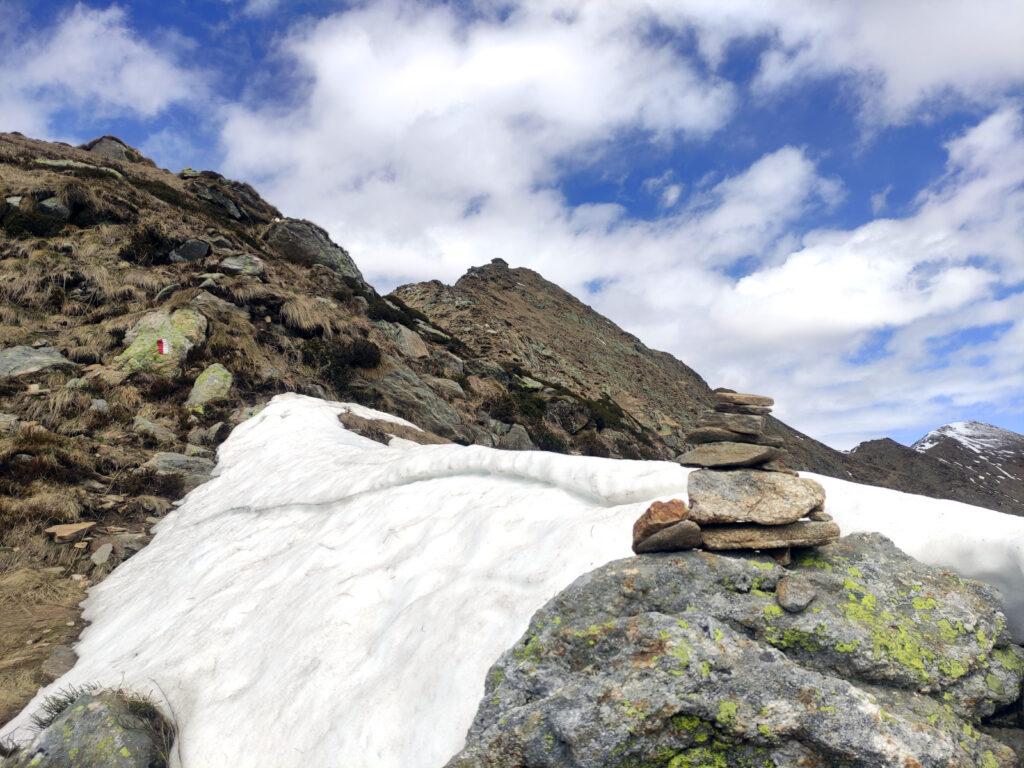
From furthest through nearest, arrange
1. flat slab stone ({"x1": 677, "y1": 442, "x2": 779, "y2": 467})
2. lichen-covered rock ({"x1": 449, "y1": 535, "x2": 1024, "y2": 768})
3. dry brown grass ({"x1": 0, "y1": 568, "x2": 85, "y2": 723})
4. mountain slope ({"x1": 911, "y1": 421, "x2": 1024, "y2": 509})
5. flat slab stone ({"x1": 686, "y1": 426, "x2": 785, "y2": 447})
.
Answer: mountain slope ({"x1": 911, "y1": 421, "x2": 1024, "y2": 509}), dry brown grass ({"x1": 0, "y1": 568, "x2": 85, "y2": 723}), flat slab stone ({"x1": 686, "y1": 426, "x2": 785, "y2": 447}), flat slab stone ({"x1": 677, "y1": 442, "x2": 779, "y2": 467}), lichen-covered rock ({"x1": 449, "y1": 535, "x2": 1024, "y2": 768})

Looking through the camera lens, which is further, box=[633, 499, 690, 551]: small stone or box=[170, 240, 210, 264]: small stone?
box=[170, 240, 210, 264]: small stone

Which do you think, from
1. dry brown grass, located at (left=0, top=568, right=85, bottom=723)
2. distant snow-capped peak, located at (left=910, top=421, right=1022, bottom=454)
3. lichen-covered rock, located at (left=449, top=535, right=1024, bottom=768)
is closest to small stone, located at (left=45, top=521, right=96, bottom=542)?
dry brown grass, located at (left=0, top=568, right=85, bottom=723)

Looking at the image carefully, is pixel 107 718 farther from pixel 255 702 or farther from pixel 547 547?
pixel 547 547

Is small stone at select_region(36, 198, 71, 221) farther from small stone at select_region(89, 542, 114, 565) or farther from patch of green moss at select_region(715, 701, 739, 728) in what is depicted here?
patch of green moss at select_region(715, 701, 739, 728)

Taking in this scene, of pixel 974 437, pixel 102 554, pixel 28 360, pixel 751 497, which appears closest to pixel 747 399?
pixel 751 497

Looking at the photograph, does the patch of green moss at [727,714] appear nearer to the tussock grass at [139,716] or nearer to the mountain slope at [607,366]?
the tussock grass at [139,716]

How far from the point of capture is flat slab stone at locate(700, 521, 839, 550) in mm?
3684

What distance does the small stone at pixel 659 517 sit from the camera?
3742 millimetres

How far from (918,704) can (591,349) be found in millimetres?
47842

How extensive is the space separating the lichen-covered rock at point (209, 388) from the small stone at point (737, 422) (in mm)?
13166

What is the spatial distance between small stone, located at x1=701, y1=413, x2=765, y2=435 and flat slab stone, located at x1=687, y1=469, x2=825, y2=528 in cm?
43

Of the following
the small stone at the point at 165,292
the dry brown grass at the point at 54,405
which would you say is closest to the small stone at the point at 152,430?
the dry brown grass at the point at 54,405

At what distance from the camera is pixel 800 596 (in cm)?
Answer: 323

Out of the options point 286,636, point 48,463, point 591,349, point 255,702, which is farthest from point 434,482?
point 591,349
